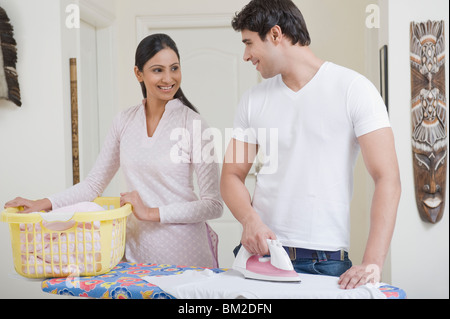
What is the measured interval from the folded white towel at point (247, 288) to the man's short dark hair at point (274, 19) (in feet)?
1.85

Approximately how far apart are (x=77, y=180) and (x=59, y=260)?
1.17m

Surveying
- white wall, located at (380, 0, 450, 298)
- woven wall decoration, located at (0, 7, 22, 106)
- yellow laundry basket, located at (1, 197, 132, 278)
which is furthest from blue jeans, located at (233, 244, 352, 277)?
woven wall decoration, located at (0, 7, 22, 106)

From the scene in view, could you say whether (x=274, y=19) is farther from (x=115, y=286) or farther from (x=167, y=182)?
(x=115, y=286)

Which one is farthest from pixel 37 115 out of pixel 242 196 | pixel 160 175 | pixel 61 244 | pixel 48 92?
pixel 242 196

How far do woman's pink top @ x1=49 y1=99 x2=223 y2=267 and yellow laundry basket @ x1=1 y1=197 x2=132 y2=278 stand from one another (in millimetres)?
258

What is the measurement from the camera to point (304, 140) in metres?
1.21

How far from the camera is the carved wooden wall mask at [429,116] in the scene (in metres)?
2.03

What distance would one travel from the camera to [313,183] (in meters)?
1.22

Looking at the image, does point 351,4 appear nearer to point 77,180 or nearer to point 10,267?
point 77,180

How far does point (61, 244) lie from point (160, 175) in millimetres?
363
